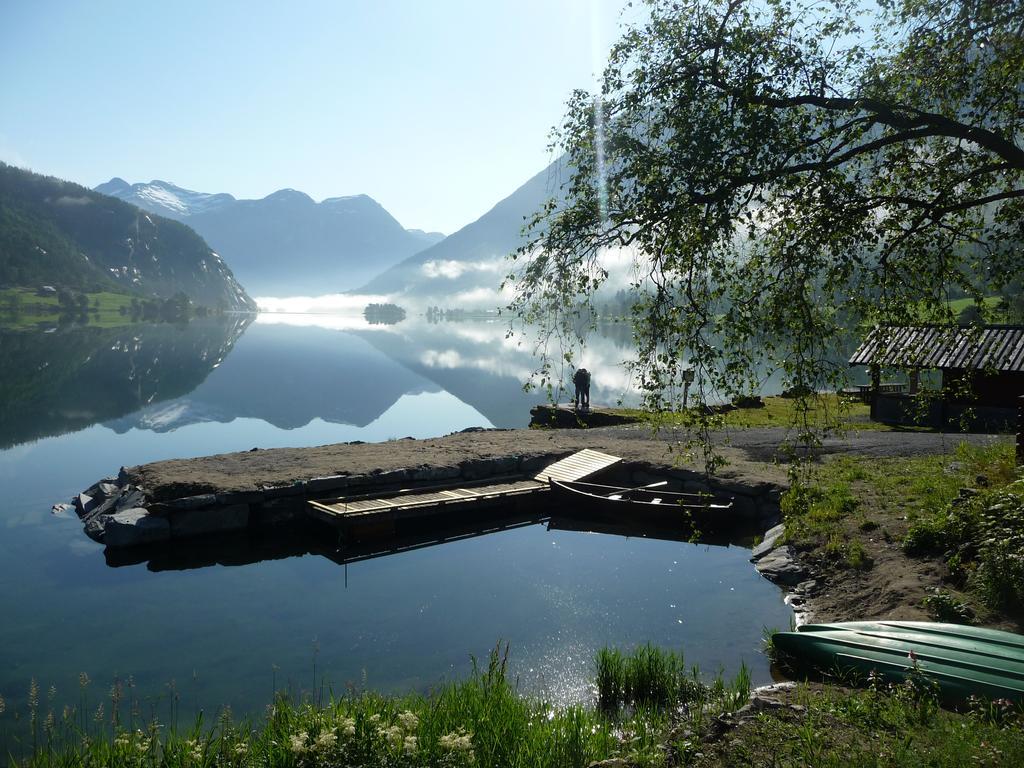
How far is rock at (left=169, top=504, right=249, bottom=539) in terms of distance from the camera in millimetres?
19781

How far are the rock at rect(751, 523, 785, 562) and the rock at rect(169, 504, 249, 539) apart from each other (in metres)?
14.0

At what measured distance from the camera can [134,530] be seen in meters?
19.3

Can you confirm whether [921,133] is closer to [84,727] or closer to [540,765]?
[540,765]

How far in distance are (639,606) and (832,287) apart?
892cm

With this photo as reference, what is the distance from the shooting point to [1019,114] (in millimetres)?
10117

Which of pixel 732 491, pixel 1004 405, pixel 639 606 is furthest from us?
pixel 1004 405

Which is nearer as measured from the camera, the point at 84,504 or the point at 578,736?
the point at 578,736

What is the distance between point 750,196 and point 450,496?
15.2 meters

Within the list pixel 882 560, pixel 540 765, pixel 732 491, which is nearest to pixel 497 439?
pixel 732 491

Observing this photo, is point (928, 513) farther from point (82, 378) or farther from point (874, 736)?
point (82, 378)

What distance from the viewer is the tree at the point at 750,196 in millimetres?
8758

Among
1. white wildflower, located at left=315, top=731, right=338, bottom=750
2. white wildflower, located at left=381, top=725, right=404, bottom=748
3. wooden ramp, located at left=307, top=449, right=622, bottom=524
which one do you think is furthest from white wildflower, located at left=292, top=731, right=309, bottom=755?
wooden ramp, located at left=307, top=449, right=622, bottom=524

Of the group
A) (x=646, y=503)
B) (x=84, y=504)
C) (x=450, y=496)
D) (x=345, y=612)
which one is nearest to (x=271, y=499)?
(x=450, y=496)

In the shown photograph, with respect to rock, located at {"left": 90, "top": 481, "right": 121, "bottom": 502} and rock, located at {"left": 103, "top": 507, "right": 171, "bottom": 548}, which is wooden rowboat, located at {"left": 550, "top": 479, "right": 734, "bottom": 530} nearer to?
rock, located at {"left": 103, "top": 507, "right": 171, "bottom": 548}
